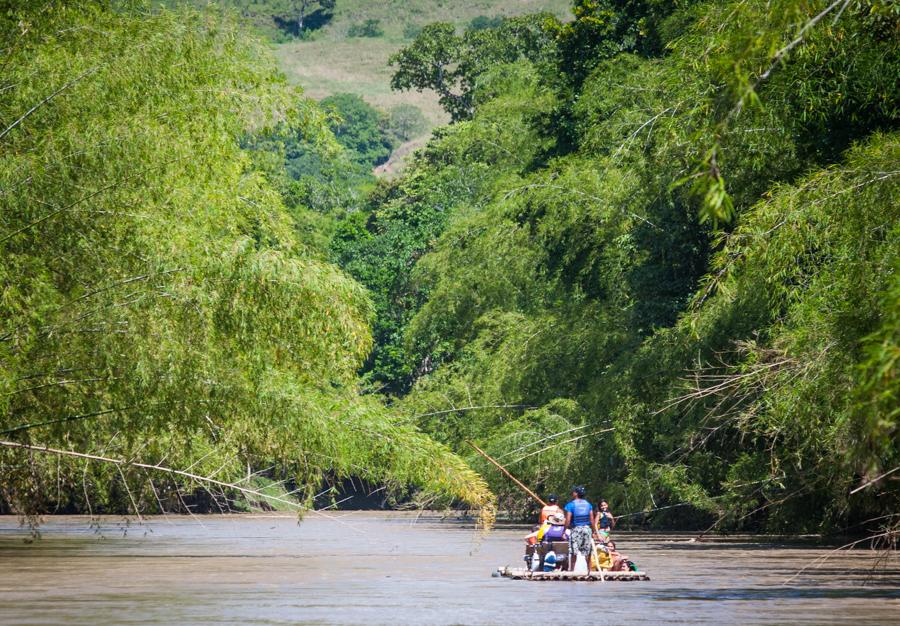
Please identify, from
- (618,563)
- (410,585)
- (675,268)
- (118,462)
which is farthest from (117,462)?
(675,268)

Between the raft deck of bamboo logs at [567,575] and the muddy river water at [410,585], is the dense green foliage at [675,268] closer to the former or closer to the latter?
the muddy river water at [410,585]

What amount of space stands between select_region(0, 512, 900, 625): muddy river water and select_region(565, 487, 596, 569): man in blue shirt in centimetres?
72

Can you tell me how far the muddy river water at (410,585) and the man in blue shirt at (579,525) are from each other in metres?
0.72

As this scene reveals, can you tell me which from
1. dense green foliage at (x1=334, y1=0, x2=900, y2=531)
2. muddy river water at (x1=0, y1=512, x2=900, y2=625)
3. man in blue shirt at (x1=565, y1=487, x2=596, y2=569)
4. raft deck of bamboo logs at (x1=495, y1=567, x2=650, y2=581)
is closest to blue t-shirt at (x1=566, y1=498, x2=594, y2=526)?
man in blue shirt at (x1=565, y1=487, x2=596, y2=569)

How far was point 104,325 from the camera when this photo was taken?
2072cm

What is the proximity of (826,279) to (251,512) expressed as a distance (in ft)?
157

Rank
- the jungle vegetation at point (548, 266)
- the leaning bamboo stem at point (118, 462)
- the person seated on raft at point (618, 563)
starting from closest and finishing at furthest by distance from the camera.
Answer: the jungle vegetation at point (548, 266)
the leaning bamboo stem at point (118, 462)
the person seated on raft at point (618, 563)

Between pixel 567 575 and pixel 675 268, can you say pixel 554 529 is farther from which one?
pixel 675 268

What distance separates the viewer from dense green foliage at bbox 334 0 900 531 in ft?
52.8

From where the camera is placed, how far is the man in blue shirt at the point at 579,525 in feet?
74.9

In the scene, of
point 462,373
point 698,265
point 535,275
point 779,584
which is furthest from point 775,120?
point 462,373

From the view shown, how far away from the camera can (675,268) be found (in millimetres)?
35969

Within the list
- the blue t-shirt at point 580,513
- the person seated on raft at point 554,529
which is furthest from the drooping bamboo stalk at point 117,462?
the person seated on raft at point 554,529

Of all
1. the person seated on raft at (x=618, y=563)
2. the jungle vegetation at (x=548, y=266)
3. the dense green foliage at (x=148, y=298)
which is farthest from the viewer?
the person seated on raft at (x=618, y=563)
